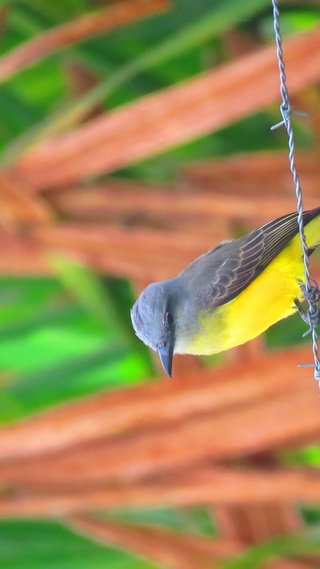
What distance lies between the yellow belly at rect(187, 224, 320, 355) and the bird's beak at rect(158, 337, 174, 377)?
65 mm

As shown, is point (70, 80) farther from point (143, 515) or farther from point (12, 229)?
point (143, 515)

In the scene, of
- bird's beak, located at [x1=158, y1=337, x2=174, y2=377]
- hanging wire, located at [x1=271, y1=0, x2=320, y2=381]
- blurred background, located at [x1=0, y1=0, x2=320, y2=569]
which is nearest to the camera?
hanging wire, located at [x1=271, y1=0, x2=320, y2=381]

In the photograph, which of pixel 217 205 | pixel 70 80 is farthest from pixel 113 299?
pixel 70 80

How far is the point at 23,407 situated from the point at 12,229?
571mm

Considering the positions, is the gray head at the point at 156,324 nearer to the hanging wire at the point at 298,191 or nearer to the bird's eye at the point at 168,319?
the bird's eye at the point at 168,319

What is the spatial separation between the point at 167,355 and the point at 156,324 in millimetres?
50

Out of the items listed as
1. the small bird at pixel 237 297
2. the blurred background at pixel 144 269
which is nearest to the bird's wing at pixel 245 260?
the small bird at pixel 237 297

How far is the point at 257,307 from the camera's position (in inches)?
57.1

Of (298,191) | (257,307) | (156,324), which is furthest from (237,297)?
(298,191)

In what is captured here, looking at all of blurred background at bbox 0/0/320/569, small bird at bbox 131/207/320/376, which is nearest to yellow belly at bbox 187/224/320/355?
small bird at bbox 131/207/320/376

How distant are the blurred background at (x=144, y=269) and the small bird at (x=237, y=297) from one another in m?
0.49

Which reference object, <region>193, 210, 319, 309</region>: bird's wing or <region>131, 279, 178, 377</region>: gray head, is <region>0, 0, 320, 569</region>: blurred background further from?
<region>131, 279, 178, 377</region>: gray head

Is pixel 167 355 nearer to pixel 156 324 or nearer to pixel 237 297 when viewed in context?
pixel 156 324

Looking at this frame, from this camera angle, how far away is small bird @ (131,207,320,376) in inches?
56.4
